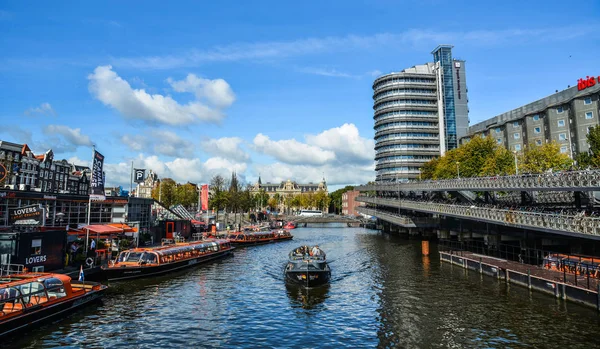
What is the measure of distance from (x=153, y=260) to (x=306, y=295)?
62.3 feet

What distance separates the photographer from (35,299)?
24.4 m

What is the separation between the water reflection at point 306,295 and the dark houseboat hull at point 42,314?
635 inches

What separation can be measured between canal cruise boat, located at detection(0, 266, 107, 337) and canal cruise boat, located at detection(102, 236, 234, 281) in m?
8.66

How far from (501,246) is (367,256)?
1910 cm

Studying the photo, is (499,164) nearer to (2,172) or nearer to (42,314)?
(42,314)

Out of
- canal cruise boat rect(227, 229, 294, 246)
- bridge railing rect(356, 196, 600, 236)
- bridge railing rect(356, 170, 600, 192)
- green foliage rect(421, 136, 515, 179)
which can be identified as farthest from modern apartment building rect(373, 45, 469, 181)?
bridge railing rect(356, 196, 600, 236)

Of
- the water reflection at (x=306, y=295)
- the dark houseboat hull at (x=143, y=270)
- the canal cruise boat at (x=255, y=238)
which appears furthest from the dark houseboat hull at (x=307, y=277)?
the canal cruise boat at (x=255, y=238)

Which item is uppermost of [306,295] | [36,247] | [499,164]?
[499,164]

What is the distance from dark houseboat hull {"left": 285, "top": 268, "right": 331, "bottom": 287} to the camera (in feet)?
118

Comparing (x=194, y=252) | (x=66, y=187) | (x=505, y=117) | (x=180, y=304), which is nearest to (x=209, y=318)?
(x=180, y=304)

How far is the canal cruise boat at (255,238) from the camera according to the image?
78.5 meters

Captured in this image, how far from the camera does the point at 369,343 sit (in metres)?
22.0

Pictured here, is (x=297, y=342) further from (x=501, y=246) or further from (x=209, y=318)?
(x=501, y=246)

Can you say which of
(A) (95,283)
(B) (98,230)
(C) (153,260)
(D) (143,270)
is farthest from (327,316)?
(B) (98,230)
